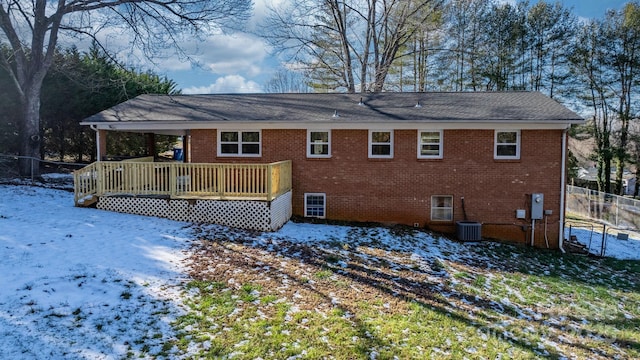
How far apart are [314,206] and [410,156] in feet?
12.1

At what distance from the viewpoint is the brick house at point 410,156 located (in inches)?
479

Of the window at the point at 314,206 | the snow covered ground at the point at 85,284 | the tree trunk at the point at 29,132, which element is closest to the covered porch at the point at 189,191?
the snow covered ground at the point at 85,284

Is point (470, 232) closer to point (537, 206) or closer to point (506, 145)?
point (537, 206)

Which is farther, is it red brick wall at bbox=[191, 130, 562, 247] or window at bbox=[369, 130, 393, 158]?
window at bbox=[369, 130, 393, 158]

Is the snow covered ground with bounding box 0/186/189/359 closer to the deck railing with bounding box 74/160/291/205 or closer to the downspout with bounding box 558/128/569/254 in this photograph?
the deck railing with bounding box 74/160/291/205

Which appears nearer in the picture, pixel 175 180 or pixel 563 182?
pixel 175 180

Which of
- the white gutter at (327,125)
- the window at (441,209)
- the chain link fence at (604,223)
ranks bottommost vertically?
the chain link fence at (604,223)

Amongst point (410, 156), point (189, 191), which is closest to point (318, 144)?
point (410, 156)

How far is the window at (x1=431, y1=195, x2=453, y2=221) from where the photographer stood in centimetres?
1270

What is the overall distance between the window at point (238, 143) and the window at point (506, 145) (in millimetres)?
8023

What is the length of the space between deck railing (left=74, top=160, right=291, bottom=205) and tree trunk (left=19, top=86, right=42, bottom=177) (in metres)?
6.26

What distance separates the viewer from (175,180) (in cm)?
1083

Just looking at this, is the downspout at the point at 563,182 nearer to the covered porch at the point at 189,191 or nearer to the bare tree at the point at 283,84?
the covered porch at the point at 189,191

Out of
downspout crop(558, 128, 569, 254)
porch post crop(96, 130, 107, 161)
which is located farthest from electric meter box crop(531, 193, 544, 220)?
porch post crop(96, 130, 107, 161)
